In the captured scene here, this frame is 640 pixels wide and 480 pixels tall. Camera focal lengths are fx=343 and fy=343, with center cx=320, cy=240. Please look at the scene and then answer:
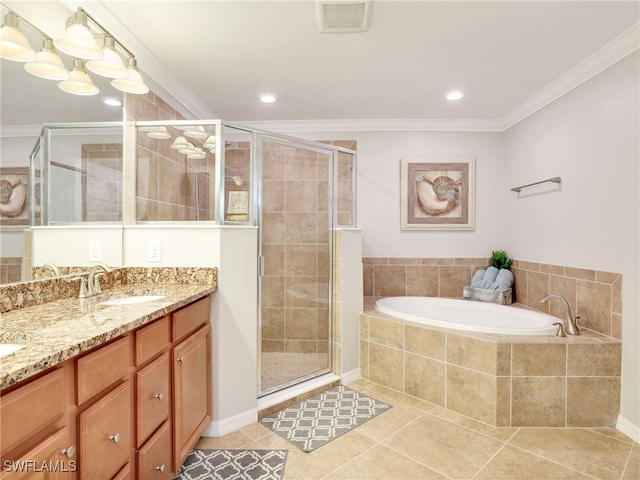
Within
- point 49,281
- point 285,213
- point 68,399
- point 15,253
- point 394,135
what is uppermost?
point 394,135

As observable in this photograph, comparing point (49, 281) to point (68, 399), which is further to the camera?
point (49, 281)

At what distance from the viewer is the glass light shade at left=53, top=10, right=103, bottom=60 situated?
→ 145cm

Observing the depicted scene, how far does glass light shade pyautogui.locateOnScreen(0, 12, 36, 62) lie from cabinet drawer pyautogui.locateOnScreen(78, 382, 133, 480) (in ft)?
4.35

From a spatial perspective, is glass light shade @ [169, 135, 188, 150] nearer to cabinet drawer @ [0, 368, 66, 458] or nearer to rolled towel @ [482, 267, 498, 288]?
cabinet drawer @ [0, 368, 66, 458]

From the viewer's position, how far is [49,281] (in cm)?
156

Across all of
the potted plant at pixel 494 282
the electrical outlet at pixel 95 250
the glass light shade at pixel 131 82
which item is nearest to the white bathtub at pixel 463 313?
the potted plant at pixel 494 282

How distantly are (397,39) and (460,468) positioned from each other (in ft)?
8.03

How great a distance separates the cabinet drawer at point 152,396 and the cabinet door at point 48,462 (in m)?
0.35

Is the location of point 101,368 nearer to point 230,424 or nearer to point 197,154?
point 230,424

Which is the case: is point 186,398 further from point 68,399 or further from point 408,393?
point 408,393

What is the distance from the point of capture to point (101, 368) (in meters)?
1.09

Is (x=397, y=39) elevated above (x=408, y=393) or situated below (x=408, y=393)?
above

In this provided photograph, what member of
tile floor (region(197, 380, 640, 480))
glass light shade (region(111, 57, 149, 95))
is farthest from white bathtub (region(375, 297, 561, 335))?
glass light shade (region(111, 57, 149, 95))

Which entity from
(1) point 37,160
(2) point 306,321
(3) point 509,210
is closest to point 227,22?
(1) point 37,160
